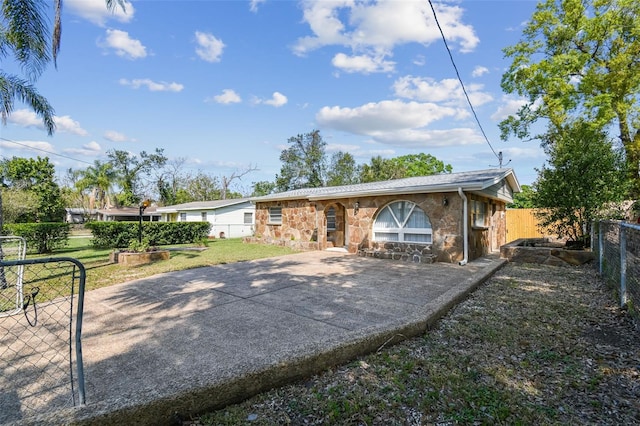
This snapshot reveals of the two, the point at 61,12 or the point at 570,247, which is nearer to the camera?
the point at 61,12

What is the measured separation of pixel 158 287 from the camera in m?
6.71

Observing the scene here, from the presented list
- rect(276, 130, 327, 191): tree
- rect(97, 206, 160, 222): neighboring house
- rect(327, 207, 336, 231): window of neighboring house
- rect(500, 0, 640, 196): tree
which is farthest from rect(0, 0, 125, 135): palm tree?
rect(276, 130, 327, 191): tree

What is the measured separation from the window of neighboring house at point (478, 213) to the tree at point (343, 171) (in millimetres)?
24493

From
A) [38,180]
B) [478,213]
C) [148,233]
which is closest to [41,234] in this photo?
[148,233]

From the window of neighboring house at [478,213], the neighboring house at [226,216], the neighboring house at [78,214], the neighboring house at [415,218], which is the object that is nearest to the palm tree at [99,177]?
the neighboring house at [78,214]

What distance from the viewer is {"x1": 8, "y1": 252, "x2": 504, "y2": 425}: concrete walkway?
243cm

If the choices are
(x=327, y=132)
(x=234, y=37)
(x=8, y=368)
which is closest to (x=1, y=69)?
(x=234, y=37)

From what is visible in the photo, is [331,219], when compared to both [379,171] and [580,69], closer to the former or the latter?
[580,69]

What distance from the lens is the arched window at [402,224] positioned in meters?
10.4

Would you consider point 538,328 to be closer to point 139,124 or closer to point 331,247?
point 331,247

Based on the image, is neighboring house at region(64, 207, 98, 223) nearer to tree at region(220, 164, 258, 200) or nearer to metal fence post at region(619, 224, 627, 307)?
tree at region(220, 164, 258, 200)

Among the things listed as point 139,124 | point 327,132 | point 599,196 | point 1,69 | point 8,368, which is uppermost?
point 327,132

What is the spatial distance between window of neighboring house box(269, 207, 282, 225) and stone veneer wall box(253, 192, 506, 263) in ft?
0.73

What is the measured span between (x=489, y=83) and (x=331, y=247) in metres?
9.05
